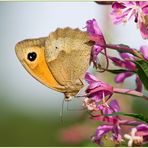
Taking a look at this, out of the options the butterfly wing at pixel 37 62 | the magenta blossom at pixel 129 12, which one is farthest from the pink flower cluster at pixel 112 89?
the butterfly wing at pixel 37 62

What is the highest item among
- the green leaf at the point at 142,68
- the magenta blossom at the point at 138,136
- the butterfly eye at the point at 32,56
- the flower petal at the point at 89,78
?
the butterfly eye at the point at 32,56

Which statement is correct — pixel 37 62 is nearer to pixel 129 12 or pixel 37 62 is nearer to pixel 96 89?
pixel 96 89

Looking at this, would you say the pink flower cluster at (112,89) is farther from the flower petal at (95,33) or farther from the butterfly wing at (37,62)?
the butterfly wing at (37,62)

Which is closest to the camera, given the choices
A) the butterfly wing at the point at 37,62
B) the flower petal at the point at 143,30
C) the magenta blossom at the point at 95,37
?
the flower petal at the point at 143,30

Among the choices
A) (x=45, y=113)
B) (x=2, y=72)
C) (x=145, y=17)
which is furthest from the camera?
(x=2, y=72)

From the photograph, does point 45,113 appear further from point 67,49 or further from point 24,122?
point 67,49

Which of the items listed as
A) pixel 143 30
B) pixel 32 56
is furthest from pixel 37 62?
pixel 143 30

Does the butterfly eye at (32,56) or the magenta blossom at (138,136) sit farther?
the butterfly eye at (32,56)

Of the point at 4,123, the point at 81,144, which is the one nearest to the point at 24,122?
the point at 4,123
